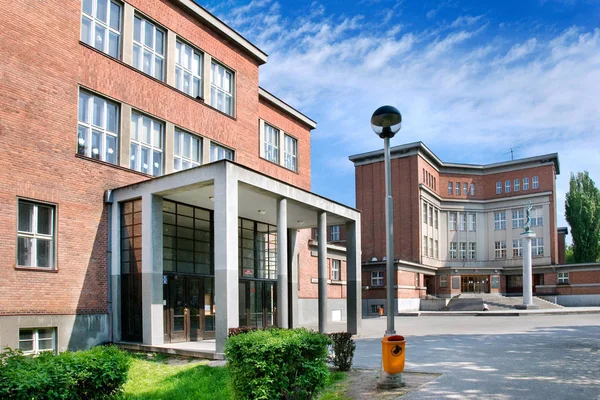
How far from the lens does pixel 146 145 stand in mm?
20047

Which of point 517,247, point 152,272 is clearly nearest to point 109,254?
point 152,272

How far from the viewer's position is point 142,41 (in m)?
20.1

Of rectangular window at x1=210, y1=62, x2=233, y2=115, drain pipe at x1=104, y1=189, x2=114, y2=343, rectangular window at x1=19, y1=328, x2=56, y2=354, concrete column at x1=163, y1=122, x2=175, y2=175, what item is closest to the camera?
rectangular window at x1=19, y1=328, x2=56, y2=354

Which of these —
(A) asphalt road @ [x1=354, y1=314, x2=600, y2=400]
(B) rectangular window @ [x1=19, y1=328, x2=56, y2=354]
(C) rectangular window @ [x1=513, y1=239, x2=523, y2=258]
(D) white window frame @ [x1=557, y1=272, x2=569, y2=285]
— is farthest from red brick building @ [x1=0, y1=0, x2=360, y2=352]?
(C) rectangular window @ [x1=513, y1=239, x2=523, y2=258]

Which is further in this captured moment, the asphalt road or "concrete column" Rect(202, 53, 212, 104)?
"concrete column" Rect(202, 53, 212, 104)

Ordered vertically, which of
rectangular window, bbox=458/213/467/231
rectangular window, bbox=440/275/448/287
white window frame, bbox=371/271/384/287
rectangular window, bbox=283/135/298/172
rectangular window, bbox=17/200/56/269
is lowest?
rectangular window, bbox=440/275/448/287

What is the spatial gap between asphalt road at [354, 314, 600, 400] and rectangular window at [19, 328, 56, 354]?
8.77 metres

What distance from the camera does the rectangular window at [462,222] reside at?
6631cm

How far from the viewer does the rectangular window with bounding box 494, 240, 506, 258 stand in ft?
215

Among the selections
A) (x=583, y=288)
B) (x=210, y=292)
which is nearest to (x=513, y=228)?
(x=583, y=288)

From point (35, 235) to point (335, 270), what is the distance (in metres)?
22.5

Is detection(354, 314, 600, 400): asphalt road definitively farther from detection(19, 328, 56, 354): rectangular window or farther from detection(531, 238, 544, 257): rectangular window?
detection(531, 238, 544, 257): rectangular window

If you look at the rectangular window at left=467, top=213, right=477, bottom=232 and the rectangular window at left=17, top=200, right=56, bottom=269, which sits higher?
the rectangular window at left=467, top=213, right=477, bottom=232

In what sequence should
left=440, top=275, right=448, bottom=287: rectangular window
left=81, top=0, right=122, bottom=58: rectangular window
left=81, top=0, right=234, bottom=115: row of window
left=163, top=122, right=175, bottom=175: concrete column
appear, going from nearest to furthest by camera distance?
left=81, top=0, right=122, bottom=58: rectangular window → left=81, top=0, right=234, bottom=115: row of window → left=163, top=122, right=175, bottom=175: concrete column → left=440, top=275, right=448, bottom=287: rectangular window
